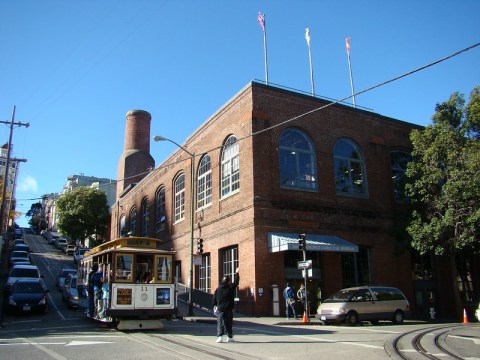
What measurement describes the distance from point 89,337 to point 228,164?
14.1 m

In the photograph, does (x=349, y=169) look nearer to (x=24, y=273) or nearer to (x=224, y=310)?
(x=224, y=310)

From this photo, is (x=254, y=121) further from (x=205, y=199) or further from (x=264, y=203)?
(x=205, y=199)

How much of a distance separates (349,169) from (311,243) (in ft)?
21.7

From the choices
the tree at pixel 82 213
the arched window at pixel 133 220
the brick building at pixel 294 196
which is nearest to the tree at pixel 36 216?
the tree at pixel 82 213

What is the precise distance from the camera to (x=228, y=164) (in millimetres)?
24891

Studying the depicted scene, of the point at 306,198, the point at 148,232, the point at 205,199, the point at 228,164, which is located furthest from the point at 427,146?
the point at 148,232

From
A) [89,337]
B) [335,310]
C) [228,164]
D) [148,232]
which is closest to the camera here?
[89,337]

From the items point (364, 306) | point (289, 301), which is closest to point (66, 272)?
point (289, 301)

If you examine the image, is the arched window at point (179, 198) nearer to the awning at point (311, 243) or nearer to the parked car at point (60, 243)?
the awning at point (311, 243)

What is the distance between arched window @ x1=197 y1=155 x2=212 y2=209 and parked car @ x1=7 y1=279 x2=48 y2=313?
1068cm

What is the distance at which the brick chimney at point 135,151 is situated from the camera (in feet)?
167

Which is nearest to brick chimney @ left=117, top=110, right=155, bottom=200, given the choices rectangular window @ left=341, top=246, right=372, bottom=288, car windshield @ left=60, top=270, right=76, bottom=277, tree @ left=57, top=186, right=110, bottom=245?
tree @ left=57, top=186, right=110, bottom=245

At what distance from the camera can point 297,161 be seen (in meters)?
23.7

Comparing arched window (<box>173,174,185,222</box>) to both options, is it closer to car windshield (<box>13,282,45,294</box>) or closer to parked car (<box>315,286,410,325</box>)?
car windshield (<box>13,282,45,294</box>)
